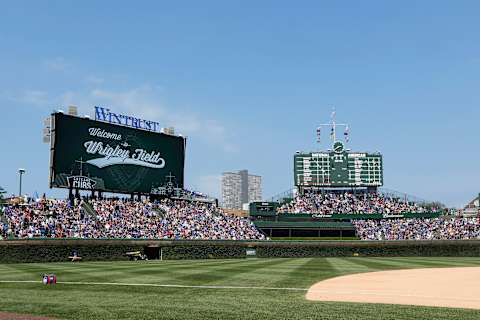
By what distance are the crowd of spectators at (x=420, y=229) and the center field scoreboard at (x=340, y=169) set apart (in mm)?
9636

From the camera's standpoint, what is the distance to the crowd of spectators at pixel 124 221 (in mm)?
48094

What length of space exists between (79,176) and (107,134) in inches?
251

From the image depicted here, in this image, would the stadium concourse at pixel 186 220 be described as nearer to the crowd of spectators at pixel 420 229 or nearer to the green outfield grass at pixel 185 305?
the crowd of spectators at pixel 420 229

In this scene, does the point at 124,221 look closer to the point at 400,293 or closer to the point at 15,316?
the point at 400,293

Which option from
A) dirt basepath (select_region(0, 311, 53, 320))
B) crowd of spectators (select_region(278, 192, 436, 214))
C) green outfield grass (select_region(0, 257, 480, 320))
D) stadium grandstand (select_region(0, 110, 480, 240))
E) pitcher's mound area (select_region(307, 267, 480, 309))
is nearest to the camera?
dirt basepath (select_region(0, 311, 53, 320))

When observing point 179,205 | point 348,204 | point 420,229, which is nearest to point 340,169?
point 348,204

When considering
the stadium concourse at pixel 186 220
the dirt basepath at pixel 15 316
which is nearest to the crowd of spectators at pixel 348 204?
the stadium concourse at pixel 186 220

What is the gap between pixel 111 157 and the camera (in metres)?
60.4

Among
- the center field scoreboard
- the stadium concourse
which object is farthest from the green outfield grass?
the center field scoreboard

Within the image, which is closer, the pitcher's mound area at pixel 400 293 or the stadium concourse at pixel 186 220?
the pitcher's mound area at pixel 400 293

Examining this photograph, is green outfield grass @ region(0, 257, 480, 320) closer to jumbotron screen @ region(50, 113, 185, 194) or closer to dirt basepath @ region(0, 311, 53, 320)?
dirt basepath @ region(0, 311, 53, 320)

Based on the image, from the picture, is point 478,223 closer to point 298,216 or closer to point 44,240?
point 298,216

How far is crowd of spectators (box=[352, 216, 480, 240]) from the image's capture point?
69312mm

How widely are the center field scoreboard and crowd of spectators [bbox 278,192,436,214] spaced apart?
203 cm
